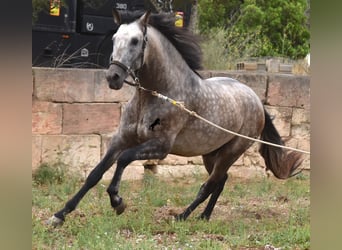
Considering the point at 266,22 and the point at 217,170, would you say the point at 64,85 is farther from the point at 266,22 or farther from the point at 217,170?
the point at 266,22

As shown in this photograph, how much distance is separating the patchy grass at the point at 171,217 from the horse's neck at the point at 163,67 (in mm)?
876

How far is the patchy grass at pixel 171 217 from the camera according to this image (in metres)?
3.27

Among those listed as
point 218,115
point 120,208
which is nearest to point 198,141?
point 218,115

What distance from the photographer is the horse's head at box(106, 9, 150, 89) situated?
306 centimetres

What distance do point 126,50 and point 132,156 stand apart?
0.68 m

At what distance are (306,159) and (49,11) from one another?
2.46m

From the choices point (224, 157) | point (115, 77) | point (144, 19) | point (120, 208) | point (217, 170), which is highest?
point (144, 19)

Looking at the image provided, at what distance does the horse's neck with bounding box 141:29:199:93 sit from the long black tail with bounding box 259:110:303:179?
0.92m

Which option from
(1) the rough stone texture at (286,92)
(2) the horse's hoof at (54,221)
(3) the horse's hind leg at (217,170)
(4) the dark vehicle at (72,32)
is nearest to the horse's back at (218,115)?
(3) the horse's hind leg at (217,170)

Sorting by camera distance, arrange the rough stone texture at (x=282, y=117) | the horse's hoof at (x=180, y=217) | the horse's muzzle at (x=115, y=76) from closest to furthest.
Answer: the horse's muzzle at (x=115, y=76) → the horse's hoof at (x=180, y=217) → the rough stone texture at (x=282, y=117)

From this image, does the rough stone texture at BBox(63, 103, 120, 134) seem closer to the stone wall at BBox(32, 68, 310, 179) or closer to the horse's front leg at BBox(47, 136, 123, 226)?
the stone wall at BBox(32, 68, 310, 179)

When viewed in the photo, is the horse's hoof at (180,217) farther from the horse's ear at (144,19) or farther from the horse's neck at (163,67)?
the horse's ear at (144,19)

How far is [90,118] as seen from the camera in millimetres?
4719

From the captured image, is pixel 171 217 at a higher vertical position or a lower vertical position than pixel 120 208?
lower
